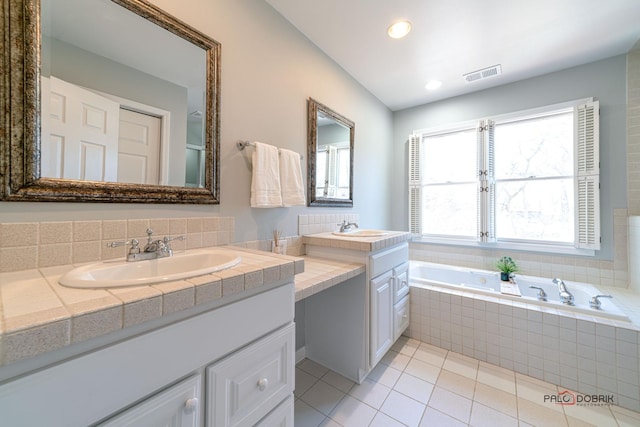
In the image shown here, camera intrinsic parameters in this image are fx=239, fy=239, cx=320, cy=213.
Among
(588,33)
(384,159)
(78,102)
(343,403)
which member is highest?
(588,33)

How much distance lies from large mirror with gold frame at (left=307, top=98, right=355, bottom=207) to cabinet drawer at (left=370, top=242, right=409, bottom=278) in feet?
2.15

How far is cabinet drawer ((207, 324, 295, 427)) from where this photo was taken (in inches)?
28.0

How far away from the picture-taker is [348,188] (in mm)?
2393

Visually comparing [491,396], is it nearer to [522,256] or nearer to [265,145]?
[522,256]

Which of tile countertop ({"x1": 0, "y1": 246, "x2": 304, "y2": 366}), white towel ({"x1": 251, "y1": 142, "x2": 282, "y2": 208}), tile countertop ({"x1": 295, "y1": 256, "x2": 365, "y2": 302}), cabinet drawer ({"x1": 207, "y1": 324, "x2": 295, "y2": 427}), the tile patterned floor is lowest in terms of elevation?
the tile patterned floor

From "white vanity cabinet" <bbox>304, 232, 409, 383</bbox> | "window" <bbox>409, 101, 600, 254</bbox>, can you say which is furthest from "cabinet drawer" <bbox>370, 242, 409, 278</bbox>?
"window" <bbox>409, 101, 600, 254</bbox>

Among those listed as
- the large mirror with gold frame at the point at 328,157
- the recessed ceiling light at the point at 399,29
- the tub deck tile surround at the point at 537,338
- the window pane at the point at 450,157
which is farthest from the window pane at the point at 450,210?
the recessed ceiling light at the point at 399,29

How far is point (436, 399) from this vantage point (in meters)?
1.51

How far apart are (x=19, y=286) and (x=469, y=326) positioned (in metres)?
2.53

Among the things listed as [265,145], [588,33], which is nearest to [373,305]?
[265,145]

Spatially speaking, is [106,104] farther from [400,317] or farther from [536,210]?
[536,210]

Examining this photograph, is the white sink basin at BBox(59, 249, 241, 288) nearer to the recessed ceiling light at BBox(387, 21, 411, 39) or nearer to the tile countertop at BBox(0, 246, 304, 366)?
the tile countertop at BBox(0, 246, 304, 366)

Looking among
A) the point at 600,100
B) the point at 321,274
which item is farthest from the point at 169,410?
the point at 600,100

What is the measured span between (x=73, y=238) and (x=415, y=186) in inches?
124
